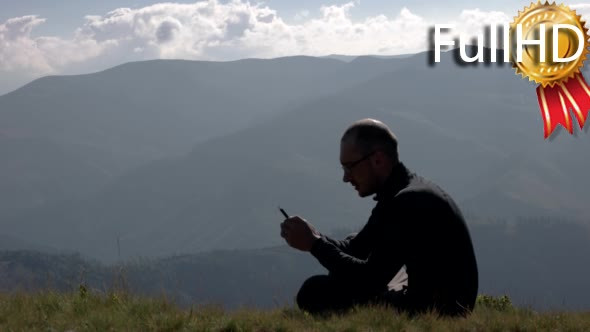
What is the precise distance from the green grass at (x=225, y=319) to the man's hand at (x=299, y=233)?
2.39 feet

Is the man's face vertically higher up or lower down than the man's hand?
higher up

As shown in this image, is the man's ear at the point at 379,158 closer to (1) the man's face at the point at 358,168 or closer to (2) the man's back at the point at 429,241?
(1) the man's face at the point at 358,168

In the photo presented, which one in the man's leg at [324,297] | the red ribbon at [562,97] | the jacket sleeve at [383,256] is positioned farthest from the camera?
the red ribbon at [562,97]

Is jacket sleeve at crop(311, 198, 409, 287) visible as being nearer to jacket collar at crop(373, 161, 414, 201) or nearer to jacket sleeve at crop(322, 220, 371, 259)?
jacket collar at crop(373, 161, 414, 201)

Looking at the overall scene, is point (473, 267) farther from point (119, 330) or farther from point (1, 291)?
point (1, 291)

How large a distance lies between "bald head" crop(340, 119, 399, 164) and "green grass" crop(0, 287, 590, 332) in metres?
1.40

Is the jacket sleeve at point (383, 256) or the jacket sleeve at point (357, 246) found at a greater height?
the jacket sleeve at point (383, 256)

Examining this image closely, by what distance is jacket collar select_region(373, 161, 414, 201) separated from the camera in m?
5.57

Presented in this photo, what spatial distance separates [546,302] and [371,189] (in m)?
3.81

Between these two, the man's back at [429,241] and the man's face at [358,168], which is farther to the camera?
the man's face at [358,168]

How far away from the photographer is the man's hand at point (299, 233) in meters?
5.34

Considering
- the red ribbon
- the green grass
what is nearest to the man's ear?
the green grass

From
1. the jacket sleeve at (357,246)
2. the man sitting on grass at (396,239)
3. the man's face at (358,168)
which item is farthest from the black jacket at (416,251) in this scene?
the jacket sleeve at (357,246)

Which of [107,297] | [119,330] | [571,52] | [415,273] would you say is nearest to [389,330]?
[415,273]
